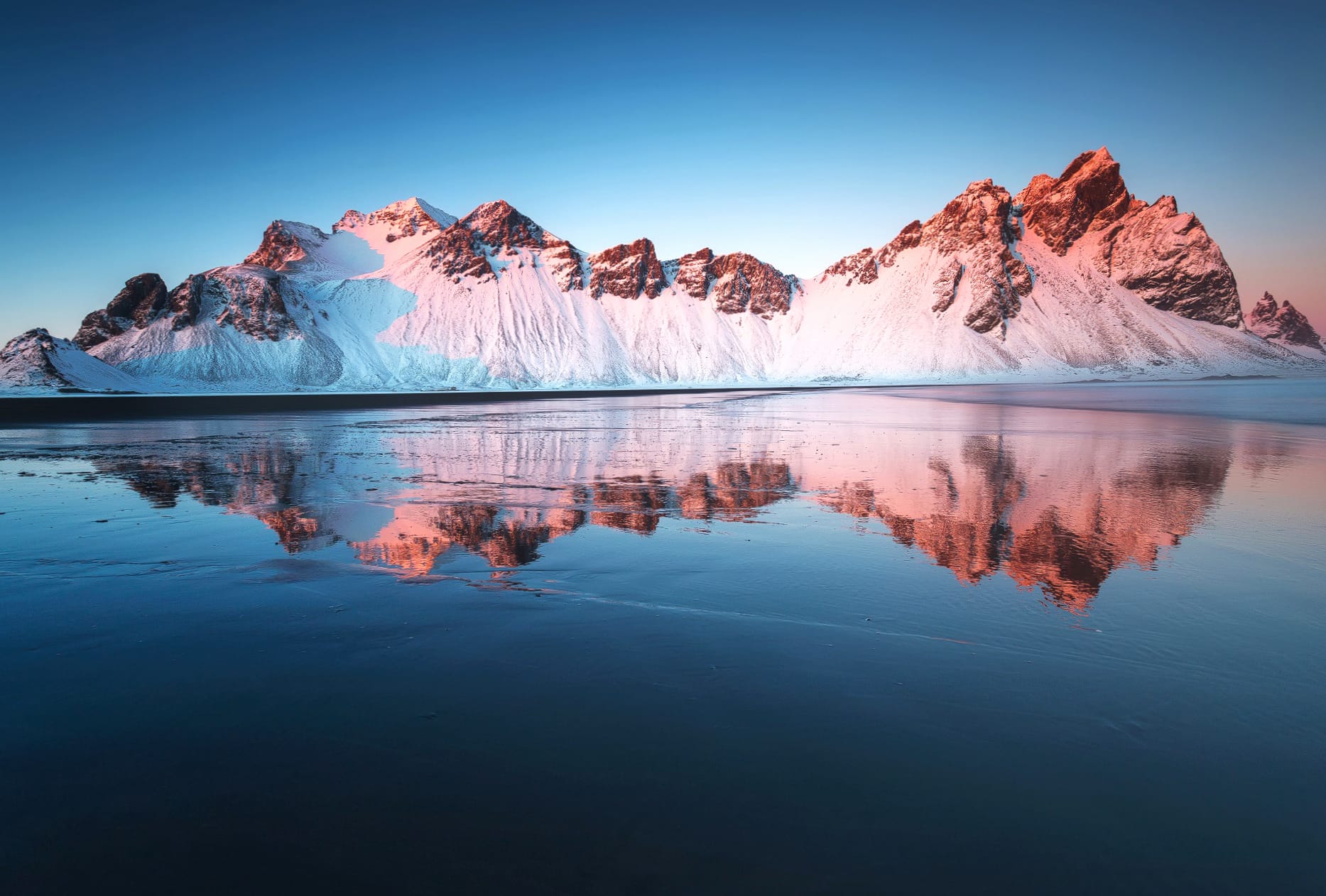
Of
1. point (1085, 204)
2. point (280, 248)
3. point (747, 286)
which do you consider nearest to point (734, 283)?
point (747, 286)

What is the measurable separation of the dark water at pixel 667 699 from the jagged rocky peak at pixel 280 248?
173 meters

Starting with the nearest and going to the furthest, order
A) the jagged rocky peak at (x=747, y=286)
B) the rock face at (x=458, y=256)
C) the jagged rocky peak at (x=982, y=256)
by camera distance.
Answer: the jagged rocky peak at (x=982, y=256) < the rock face at (x=458, y=256) < the jagged rocky peak at (x=747, y=286)

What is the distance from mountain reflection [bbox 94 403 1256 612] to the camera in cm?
721

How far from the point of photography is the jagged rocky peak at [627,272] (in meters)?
149

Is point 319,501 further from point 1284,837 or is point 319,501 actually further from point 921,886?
point 1284,837

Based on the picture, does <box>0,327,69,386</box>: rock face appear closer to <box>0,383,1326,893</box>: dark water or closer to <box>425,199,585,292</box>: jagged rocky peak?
<box>425,199,585,292</box>: jagged rocky peak

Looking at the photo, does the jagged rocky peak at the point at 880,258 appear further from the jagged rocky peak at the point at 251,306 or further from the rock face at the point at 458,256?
the jagged rocky peak at the point at 251,306

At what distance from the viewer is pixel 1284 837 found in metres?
2.66

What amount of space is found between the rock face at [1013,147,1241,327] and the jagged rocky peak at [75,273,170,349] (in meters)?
190

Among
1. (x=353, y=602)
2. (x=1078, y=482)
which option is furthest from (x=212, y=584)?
(x=1078, y=482)

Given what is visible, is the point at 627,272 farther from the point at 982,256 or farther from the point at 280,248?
the point at 280,248

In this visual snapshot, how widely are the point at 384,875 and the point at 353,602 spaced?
3597mm

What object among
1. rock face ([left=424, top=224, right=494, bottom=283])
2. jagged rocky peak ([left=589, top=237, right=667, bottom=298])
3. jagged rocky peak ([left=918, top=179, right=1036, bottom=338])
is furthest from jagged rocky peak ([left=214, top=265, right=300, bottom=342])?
jagged rocky peak ([left=918, top=179, right=1036, bottom=338])

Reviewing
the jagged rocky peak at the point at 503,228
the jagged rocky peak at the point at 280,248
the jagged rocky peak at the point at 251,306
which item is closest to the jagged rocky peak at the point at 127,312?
the jagged rocky peak at the point at 251,306
